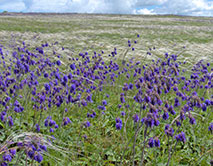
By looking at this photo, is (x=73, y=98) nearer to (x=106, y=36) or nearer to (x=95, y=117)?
(x=95, y=117)

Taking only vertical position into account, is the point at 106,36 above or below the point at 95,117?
above

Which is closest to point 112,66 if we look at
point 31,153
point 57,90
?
point 57,90

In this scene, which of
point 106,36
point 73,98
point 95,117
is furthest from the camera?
point 106,36

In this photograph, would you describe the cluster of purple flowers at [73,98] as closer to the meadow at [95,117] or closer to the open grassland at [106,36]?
the meadow at [95,117]

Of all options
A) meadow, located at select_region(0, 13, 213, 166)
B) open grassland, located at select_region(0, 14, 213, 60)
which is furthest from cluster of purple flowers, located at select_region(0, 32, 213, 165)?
open grassland, located at select_region(0, 14, 213, 60)

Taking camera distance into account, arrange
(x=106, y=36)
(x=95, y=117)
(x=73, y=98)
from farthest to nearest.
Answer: (x=106, y=36) < (x=95, y=117) < (x=73, y=98)

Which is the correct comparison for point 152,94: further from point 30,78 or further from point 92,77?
point 92,77

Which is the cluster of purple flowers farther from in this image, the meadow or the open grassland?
the open grassland

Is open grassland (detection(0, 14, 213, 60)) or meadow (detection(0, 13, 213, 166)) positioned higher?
open grassland (detection(0, 14, 213, 60))

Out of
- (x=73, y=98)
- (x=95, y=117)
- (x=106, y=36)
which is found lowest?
(x=95, y=117)

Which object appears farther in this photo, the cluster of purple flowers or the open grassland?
the open grassland

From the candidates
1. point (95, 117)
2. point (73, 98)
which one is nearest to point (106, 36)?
point (95, 117)

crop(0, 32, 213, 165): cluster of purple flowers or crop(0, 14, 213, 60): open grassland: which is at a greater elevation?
crop(0, 14, 213, 60): open grassland

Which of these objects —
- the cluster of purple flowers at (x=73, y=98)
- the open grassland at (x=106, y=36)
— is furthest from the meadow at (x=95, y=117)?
the open grassland at (x=106, y=36)
